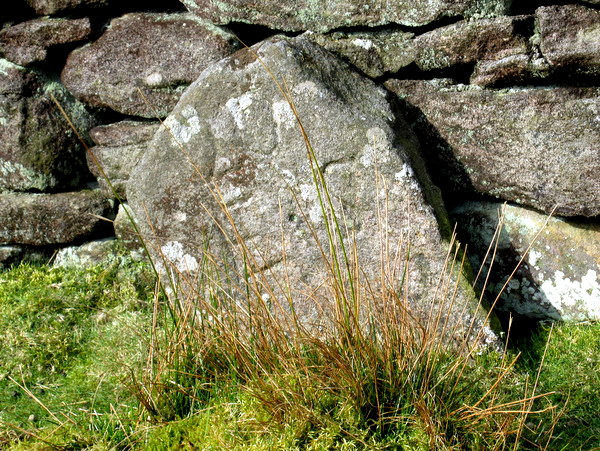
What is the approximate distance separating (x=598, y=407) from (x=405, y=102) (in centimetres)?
184

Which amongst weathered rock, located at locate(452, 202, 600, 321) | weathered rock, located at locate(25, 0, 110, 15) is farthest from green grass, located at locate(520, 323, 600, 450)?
weathered rock, located at locate(25, 0, 110, 15)

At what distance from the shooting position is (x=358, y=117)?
3.49 m

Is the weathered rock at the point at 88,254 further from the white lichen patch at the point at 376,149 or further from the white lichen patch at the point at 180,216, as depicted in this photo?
the white lichen patch at the point at 376,149

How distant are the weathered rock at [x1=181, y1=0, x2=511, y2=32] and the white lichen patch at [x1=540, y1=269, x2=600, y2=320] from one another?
1.43m

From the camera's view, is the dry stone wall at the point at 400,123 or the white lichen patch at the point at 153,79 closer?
the dry stone wall at the point at 400,123

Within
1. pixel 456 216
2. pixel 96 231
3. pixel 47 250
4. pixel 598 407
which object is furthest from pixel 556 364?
pixel 47 250

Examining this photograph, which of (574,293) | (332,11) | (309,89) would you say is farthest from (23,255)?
(574,293)

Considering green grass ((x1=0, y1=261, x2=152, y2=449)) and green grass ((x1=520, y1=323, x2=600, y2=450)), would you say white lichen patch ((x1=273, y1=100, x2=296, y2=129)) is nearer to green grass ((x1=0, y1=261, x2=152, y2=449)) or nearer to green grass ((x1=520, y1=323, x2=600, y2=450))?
green grass ((x1=0, y1=261, x2=152, y2=449))

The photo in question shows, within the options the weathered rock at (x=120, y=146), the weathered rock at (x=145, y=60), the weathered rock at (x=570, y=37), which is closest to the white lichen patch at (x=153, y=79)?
the weathered rock at (x=145, y=60)

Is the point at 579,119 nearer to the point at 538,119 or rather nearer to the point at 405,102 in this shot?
the point at 538,119

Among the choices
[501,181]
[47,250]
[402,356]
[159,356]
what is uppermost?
[501,181]

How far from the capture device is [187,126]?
369 centimetres

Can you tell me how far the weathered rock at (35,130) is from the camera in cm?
448

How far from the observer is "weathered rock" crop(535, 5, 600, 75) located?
Result: 347 cm
